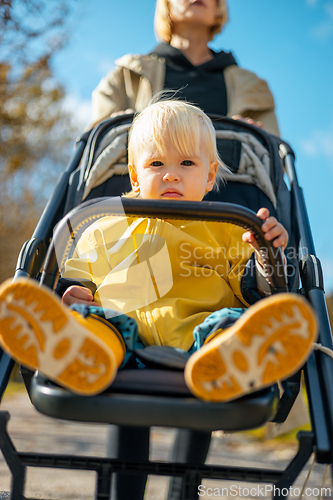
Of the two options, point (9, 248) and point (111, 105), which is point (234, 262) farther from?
point (9, 248)

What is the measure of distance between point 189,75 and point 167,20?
38 centimetres

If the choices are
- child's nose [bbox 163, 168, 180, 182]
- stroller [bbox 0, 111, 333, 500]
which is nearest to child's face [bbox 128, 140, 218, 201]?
child's nose [bbox 163, 168, 180, 182]

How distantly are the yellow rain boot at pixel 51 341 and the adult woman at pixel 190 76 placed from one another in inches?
57.8

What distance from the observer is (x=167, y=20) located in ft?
7.01

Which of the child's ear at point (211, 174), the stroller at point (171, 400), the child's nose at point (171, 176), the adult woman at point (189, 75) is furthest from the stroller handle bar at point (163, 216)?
the adult woman at point (189, 75)

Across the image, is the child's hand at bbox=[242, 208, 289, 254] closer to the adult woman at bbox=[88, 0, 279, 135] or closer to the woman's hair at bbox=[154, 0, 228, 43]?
the adult woman at bbox=[88, 0, 279, 135]

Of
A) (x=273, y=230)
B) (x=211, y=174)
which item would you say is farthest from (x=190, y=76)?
(x=273, y=230)

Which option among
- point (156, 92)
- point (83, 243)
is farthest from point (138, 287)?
point (156, 92)

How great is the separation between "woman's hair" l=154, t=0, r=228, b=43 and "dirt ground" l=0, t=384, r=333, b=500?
6.39 feet

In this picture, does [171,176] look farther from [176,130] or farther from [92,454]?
[92,454]

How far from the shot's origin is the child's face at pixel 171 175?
47.3 inches

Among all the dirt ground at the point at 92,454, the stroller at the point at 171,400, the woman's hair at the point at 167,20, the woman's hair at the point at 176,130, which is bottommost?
the dirt ground at the point at 92,454

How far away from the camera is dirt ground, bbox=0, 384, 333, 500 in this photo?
6.11 ft

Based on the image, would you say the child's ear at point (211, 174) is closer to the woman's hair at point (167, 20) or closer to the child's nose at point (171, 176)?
the child's nose at point (171, 176)
